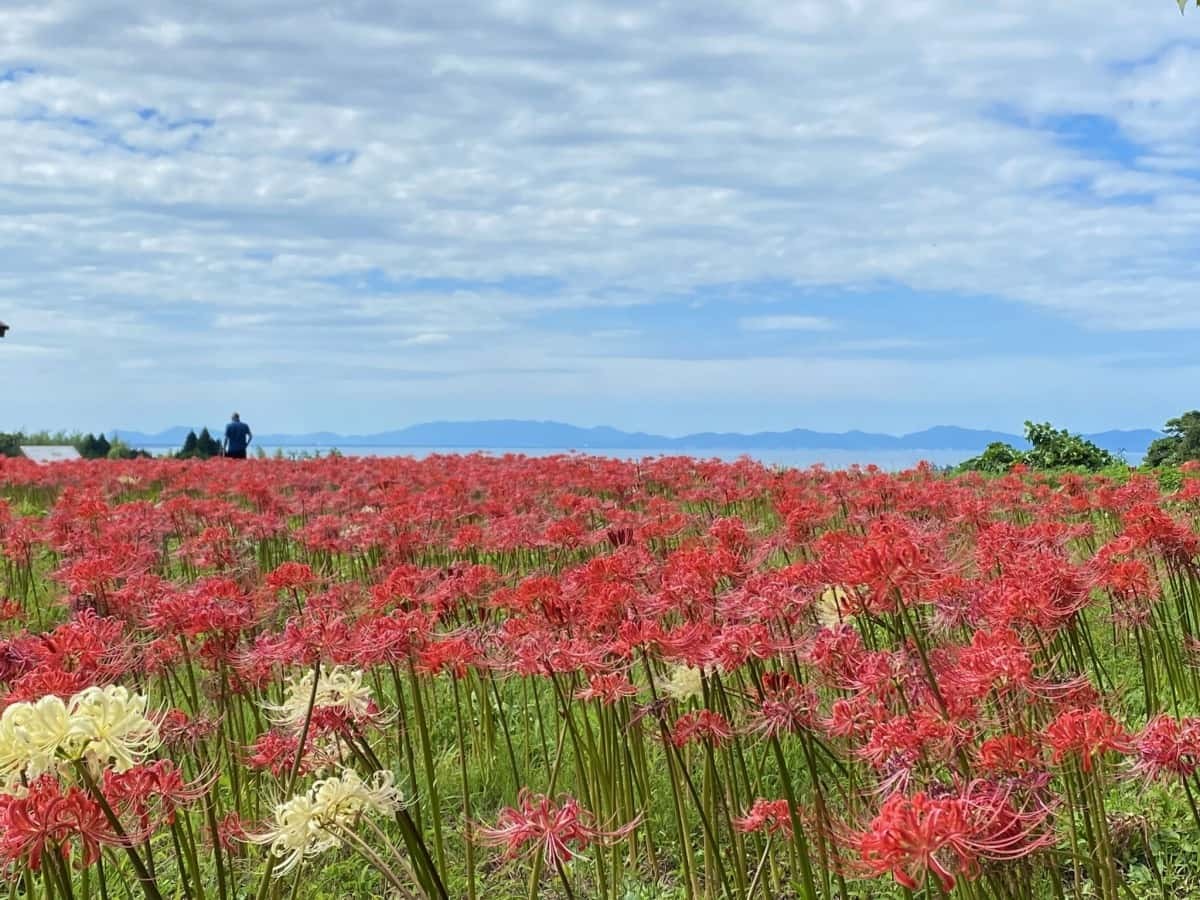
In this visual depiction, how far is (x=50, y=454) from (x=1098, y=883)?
1248 inches

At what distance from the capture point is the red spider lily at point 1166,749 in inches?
104

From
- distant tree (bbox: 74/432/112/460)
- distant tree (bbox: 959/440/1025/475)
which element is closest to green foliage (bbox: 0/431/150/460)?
distant tree (bbox: 74/432/112/460)

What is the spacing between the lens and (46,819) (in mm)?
2387

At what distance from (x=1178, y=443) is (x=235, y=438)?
18.5m

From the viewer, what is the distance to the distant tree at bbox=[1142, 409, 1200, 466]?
2127cm

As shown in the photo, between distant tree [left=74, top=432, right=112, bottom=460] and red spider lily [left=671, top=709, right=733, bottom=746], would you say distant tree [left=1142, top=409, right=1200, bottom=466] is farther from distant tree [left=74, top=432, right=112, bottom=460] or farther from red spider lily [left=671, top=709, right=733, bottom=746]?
distant tree [left=74, top=432, right=112, bottom=460]

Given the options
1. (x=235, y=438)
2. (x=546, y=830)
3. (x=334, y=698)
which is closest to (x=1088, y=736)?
(x=546, y=830)

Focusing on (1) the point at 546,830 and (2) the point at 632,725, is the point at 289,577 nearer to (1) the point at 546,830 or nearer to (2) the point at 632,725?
(2) the point at 632,725

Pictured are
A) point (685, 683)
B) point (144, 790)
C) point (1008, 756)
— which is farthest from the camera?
point (685, 683)

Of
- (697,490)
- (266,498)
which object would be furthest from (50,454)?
(697,490)

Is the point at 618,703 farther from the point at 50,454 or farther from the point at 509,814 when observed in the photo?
the point at 50,454

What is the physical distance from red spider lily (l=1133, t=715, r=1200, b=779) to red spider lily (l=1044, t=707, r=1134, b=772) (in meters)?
0.04

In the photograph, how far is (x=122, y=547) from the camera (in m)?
6.01

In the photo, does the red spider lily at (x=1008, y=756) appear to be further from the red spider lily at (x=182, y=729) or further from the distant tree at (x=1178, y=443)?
the distant tree at (x=1178, y=443)
